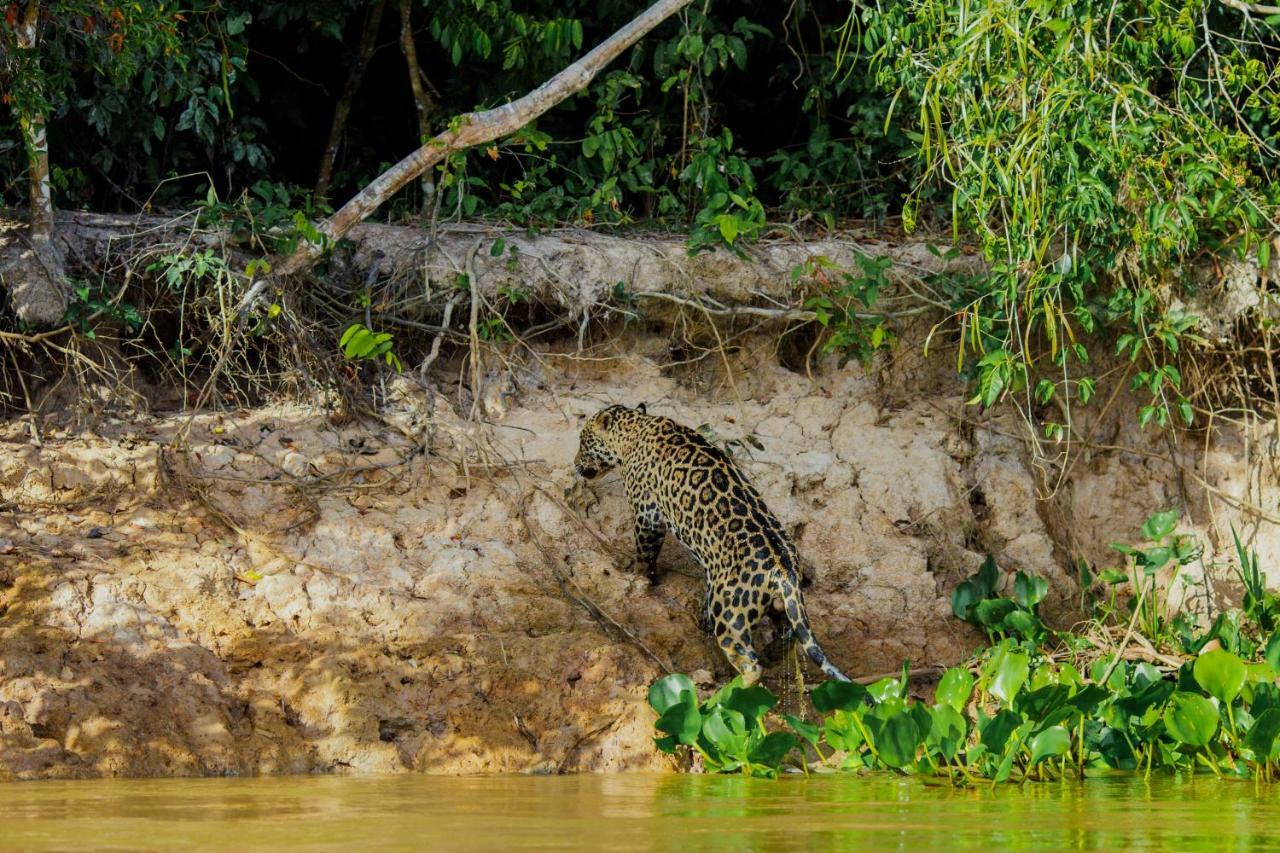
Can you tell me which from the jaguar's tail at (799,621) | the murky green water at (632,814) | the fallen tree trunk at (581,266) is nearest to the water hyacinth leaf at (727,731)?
the murky green water at (632,814)

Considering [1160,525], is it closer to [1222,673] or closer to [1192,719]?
[1222,673]

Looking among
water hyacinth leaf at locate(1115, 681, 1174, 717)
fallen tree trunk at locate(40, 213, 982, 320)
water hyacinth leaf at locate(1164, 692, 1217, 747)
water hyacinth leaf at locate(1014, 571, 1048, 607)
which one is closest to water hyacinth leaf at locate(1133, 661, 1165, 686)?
water hyacinth leaf at locate(1115, 681, 1174, 717)

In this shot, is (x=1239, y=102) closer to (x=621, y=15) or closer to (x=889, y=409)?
(x=889, y=409)

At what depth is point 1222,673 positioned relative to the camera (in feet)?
20.5

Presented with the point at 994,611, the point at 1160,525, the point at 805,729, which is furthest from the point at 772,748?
the point at 1160,525

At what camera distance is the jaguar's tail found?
22.5 feet

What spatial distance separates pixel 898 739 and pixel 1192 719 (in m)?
1.20

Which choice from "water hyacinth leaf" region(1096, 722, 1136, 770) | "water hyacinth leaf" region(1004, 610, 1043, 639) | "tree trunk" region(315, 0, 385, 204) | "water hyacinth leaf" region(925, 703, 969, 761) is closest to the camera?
"water hyacinth leaf" region(925, 703, 969, 761)

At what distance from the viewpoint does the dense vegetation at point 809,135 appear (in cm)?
730

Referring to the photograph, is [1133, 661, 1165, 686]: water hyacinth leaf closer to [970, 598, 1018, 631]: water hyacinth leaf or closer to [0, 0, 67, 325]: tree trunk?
[970, 598, 1018, 631]: water hyacinth leaf

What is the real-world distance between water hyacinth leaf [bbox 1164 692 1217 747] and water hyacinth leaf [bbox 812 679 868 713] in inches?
47.6

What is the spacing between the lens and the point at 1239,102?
8867 millimetres

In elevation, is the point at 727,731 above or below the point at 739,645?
below

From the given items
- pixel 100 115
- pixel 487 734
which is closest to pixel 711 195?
pixel 100 115
